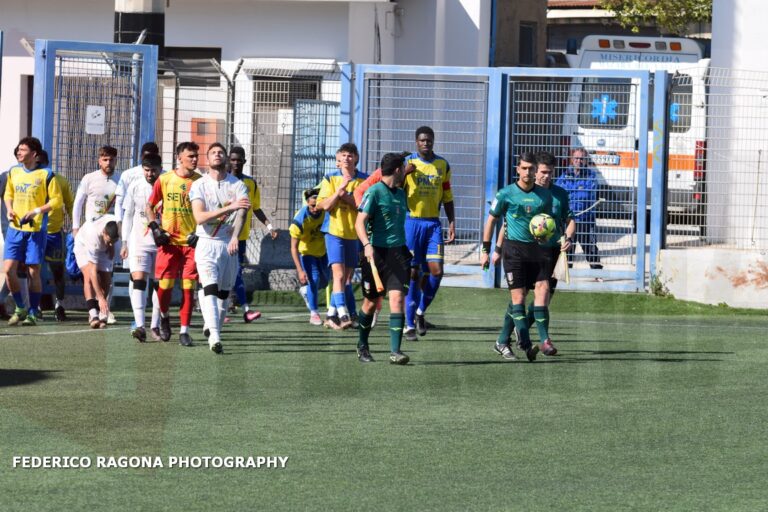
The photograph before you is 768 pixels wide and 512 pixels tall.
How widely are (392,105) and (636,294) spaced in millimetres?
4139

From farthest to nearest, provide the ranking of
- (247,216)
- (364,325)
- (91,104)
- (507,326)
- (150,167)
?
(91,104) < (247,216) < (150,167) < (507,326) < (364,325)

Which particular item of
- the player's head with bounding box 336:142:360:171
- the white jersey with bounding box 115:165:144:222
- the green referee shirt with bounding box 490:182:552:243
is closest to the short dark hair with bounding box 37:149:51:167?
the white jersey with bounding box 115:165:144:222

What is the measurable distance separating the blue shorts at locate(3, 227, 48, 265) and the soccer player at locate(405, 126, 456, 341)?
3948 millimetres

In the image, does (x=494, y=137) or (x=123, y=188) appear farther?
(x=494, y=137)

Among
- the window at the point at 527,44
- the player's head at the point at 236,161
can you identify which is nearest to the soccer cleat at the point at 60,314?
the player's head at the point at 236,161

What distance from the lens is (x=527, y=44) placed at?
3728 centimetres

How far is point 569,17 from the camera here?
51.4 m

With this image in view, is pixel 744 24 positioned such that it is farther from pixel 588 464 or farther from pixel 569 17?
pixel 569 17

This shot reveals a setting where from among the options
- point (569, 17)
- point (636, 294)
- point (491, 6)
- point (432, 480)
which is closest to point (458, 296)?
point (636, 294)

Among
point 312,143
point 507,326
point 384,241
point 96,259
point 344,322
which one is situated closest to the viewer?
point 384,241

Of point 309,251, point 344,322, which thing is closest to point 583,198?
point 309,251

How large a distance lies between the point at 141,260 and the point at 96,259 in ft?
5.32

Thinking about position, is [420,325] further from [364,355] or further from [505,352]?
[364,355]

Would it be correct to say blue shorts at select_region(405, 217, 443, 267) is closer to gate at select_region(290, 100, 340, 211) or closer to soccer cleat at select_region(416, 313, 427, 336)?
soccer cleat at select_region(416, 313, 427, 336)
